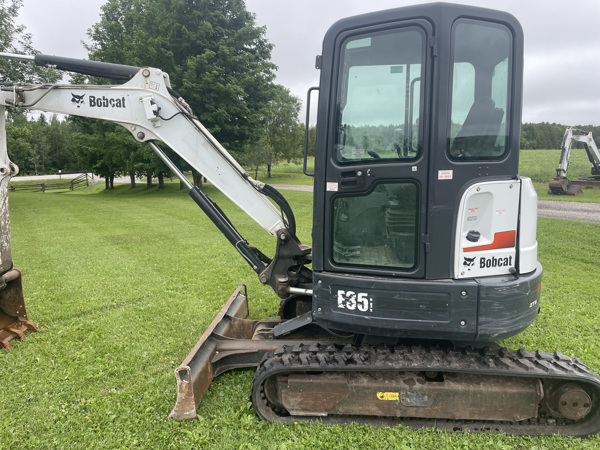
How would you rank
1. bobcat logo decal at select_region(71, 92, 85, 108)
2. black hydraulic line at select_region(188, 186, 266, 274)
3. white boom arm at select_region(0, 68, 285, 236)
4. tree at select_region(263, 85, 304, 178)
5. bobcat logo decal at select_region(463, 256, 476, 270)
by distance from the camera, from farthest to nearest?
tree at select_region(263, 85, 304, 178)
black hydraulic line at select_region(188, 186, 266, 274)
bobcat logo decal at select_region(71, 92, 85, 108)
white boom arm at select_region(0, 68, 285, 236)
bobcat logo decal at select_region(463, 256, 476, 270)

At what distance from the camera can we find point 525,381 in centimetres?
338

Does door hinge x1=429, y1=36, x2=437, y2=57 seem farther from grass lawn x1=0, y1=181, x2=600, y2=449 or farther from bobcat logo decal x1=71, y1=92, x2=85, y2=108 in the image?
bobcat logo decal x1=71, y1=92, x2=85, y2=108

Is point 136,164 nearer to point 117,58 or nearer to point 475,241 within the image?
point 117,58

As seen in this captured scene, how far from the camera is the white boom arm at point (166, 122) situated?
427cm

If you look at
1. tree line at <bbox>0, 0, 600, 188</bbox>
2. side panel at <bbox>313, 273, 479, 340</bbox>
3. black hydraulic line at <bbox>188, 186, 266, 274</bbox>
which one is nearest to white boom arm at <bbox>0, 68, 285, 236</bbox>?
black hydraulic line at <bbox>188, 186, 266, 274</bbox>

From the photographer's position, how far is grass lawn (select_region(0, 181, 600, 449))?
334cm

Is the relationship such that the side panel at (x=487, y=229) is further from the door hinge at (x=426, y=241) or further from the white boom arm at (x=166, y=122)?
the white boom arm at (x=166, y=122)

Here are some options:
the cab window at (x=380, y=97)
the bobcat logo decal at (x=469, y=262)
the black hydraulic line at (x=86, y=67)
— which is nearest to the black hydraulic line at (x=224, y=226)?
the black hydraulic line at (x=86, y=67)

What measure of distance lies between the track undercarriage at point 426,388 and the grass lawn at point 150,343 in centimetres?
13

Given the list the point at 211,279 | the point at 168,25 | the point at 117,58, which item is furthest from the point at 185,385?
the point at 117,58

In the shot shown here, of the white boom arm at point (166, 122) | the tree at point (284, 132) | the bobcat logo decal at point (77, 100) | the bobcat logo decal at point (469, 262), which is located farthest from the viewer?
the tree at point (284, 132)

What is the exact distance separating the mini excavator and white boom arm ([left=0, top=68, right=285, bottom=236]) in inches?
45.6

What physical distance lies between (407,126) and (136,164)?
2823cm

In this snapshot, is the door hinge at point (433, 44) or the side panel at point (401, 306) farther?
the side panel at point (401, 306)
